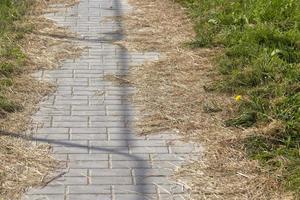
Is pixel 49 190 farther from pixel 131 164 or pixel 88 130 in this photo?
pixel 88 130

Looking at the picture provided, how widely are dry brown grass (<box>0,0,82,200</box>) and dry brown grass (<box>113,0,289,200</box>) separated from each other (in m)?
0.89

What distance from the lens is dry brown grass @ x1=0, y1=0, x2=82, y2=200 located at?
4.75 meters

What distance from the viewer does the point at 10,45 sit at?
25.2 ft

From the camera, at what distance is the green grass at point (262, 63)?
17.3 ft

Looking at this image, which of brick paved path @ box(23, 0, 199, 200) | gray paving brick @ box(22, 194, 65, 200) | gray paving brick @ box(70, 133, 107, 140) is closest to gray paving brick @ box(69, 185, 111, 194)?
brick paved path @ box(23, 0, 199, 200)

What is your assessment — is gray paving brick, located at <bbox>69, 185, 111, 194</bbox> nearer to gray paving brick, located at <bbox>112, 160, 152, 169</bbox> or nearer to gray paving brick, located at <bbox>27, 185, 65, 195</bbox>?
gray paving brick, located at <bbox>27, 185, 65, 195</bbox>

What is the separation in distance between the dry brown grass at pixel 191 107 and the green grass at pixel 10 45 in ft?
3.95

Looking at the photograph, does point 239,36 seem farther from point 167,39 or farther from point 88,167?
point 88,167

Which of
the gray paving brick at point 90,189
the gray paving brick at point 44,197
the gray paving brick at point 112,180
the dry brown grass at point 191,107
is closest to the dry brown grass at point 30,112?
the gray paving brick at point 44,197

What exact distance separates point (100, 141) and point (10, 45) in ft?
8.94

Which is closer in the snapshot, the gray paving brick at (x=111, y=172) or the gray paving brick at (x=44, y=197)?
the gray paving brick at (x=44, y=197)

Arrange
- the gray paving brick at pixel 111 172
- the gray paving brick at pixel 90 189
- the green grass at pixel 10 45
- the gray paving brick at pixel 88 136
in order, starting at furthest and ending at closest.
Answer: the green grass at pixel 10 45
the gray paving brick at pixel 88 136
the gray paving brick at pixel 111 172
the gray paving brick at pixel 90 189

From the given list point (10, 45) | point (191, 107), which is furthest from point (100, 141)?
point (10, 45)

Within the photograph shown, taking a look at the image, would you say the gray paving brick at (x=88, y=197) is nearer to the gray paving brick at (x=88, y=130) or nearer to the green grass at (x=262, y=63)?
the gray paving brick at (x=88, y=130)
